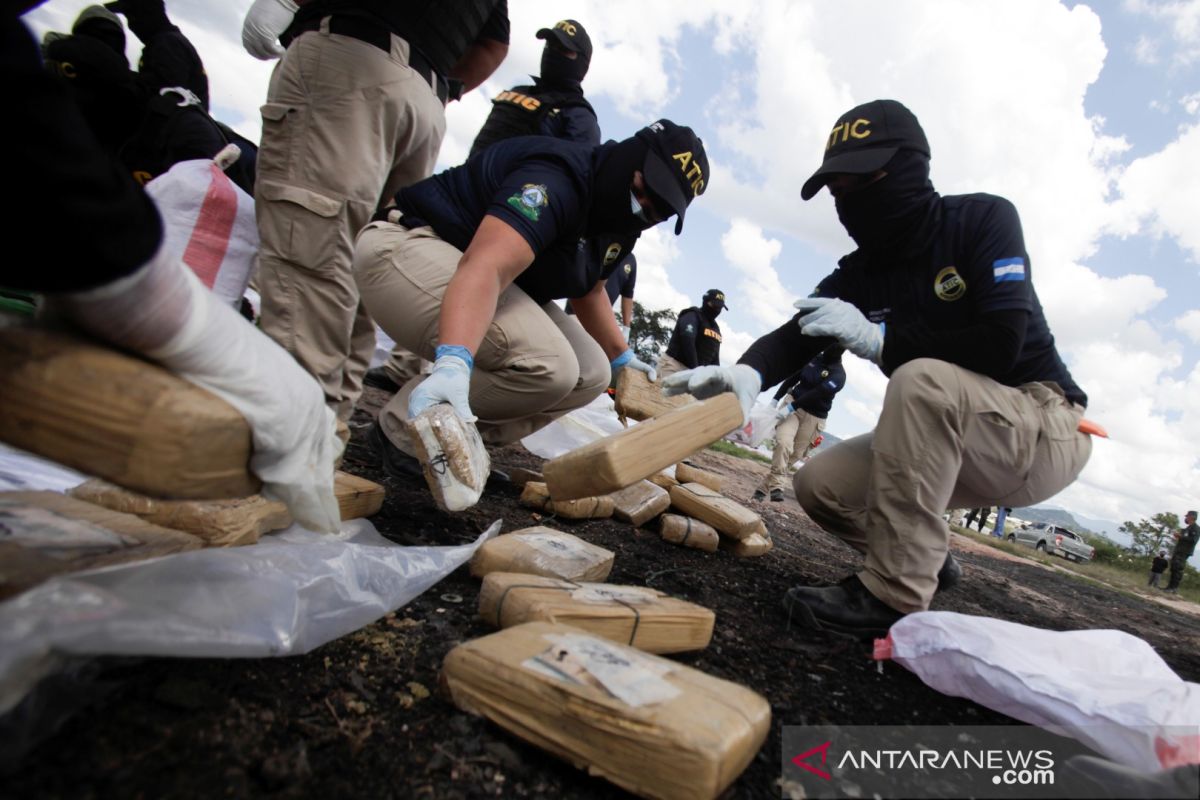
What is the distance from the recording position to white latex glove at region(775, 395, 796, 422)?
7.68m

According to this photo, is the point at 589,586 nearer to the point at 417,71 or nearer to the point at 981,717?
the point at 981,717

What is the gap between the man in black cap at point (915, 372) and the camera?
1.88 meters

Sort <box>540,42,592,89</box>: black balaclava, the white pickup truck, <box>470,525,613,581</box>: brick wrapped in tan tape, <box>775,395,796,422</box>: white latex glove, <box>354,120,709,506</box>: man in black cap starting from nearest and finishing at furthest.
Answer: <box>470,525,613,581</box>: brick wrapped in tan tape
<box>354,120,709,506</box>: man in black cap
<box>540,42,592,89</box>: black balaclava
<box>775,395,796,422</box>: white latex glove
the white pickup truck

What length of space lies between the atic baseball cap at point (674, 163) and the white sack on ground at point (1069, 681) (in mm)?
1574

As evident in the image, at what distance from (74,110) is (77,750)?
2.47ft

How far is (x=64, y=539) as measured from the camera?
0.98 metres

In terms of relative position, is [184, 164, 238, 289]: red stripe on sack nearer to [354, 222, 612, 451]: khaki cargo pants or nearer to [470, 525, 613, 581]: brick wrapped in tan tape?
[354, 222, 612, 451]: khaki cargo pants

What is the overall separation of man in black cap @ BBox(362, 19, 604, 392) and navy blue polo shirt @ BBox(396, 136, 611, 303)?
58.0 inches

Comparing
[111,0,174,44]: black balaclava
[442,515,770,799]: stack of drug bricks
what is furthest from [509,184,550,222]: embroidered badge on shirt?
[111,0,174,44]: black balaclava

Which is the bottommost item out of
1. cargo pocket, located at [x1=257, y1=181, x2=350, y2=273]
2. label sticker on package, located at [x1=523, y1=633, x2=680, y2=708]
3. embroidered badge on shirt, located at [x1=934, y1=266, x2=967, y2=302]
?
label sticker on package, located at [x1=523, y1=633, x2=680, y2=708]

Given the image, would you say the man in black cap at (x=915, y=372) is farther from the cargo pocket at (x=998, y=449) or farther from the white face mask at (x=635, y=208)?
the white face mask at (x=635, y=208)

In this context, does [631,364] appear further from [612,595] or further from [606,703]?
[606,703]

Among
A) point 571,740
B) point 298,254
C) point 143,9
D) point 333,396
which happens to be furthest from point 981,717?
point 143,9

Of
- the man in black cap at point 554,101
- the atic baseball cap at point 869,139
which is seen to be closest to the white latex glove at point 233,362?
the atic baseball cap at point 869,139
